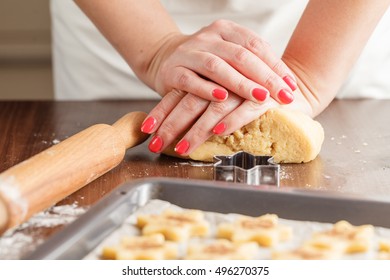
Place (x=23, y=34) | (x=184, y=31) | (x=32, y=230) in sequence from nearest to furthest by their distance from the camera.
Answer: (x=32, y=230) < (x=184, y=31) < (x=23, y=34)

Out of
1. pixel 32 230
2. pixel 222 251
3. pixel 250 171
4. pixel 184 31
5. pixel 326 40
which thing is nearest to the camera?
pixel 222 251

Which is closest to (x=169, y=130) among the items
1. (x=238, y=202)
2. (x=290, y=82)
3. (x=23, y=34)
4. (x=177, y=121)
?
(x=177, y=121)

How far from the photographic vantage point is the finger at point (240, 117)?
51.6 inches

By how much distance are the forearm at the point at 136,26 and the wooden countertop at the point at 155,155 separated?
0.51 feet

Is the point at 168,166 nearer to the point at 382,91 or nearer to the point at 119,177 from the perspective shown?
the point at 119,177

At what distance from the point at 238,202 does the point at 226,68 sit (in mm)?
361

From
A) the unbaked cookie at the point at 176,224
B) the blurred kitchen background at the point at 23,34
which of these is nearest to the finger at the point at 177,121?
the unbaked cookie at the point at 176,224

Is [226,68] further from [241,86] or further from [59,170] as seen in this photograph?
[59,170]

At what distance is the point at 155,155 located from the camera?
4.50 ft

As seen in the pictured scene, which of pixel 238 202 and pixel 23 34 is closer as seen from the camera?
pixel 238 202

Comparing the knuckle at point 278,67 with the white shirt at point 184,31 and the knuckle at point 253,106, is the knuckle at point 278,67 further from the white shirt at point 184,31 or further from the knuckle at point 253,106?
the white shirt at point 184,31

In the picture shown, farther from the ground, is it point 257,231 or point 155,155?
point 155,155

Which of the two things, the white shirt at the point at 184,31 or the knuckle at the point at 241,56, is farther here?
Result: the white shirt at the point at 184,31
